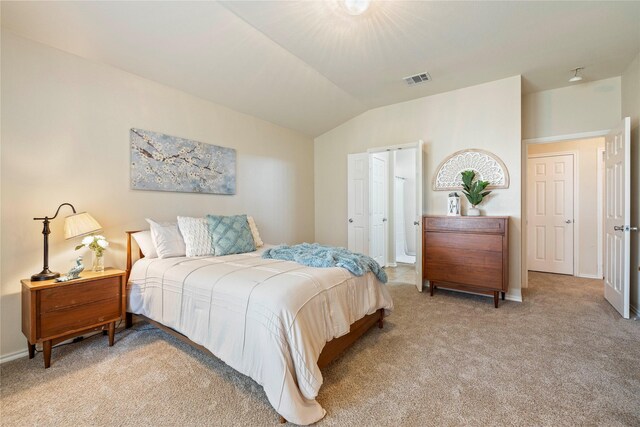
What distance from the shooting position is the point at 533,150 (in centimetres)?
486

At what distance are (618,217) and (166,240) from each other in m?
4.67

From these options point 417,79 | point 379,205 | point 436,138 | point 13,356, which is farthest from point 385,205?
point 13,356

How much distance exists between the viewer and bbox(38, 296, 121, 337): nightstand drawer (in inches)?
76.7

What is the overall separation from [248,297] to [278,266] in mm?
518

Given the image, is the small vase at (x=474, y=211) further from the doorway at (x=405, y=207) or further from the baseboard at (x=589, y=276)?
the baseboard at (x=589, y=276)

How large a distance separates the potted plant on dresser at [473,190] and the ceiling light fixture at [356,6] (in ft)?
7.48

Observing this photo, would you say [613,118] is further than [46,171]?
Yes

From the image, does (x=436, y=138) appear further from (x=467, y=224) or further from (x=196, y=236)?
(x=196, y=236)

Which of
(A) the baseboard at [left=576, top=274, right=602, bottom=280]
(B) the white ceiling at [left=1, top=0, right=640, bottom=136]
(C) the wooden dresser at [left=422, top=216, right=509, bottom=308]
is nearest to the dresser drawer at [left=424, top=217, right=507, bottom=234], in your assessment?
(C) the wooden dresser at [left=422, top=216, right=509, bottom=308]

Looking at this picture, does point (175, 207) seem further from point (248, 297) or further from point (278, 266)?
point (248, 297)

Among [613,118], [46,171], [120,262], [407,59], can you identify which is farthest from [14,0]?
[613,118]

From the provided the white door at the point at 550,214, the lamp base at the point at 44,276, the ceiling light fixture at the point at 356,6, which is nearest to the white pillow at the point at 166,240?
the lamp base at the point at 44,276

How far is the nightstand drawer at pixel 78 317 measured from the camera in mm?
1949

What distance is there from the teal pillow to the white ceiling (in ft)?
5.17
